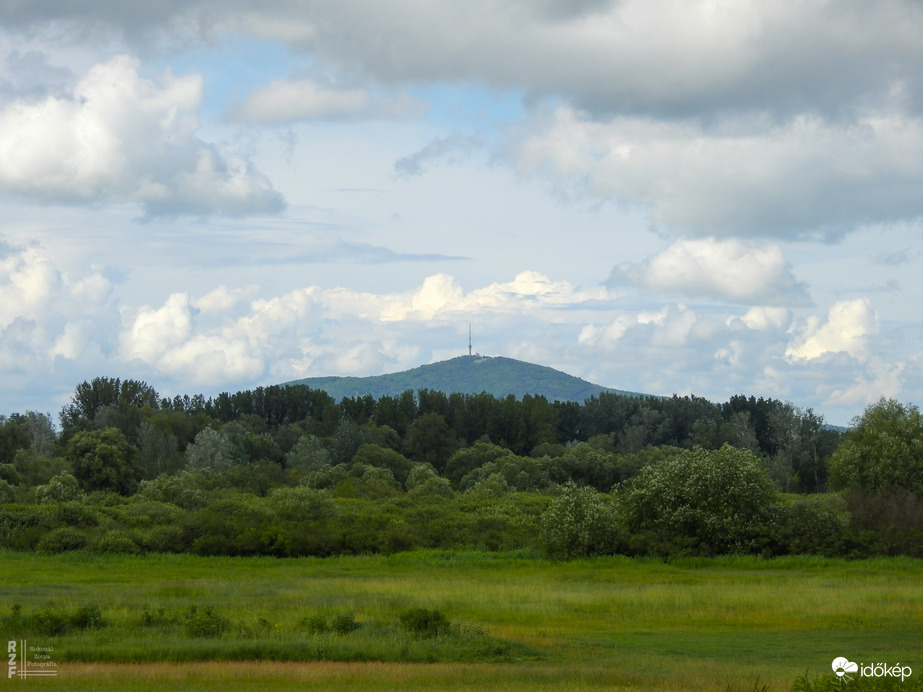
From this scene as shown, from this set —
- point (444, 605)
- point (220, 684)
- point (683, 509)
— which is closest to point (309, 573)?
point (444, 605)

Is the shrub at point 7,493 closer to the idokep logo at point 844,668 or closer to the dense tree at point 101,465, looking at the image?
the dense tree at point 101,465

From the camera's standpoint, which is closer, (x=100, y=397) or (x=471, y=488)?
(x=471, y=488)

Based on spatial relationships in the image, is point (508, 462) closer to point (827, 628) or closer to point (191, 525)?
point (191, 525)

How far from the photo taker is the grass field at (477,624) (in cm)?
2239

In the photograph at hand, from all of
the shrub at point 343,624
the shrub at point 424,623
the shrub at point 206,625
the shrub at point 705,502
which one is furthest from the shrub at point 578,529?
the shrub at point 206,625

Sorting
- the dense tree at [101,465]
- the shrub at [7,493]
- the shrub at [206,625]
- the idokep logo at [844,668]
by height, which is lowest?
the shrub at [206,625]

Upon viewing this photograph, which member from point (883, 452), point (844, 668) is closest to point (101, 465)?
point (883, 452)

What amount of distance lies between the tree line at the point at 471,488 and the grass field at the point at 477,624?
13.5ft

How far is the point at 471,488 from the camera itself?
9488cm

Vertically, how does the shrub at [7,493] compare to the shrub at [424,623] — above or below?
above

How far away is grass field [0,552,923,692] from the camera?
2239 cm

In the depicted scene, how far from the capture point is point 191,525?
59.0m

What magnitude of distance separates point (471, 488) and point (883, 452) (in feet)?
134

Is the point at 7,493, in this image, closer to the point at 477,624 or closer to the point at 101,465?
the point at 101,465
